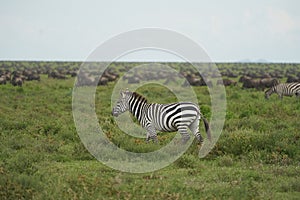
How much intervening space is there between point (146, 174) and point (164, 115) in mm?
2485

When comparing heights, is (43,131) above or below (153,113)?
below

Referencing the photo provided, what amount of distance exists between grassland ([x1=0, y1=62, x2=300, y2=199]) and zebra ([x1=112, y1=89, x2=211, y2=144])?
39 cm

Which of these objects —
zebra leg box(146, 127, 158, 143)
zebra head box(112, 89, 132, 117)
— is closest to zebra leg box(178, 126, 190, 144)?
zebra leg box(146, 127, 158, 143)

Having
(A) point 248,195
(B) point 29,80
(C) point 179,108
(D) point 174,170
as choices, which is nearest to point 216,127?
(C) point 179,108

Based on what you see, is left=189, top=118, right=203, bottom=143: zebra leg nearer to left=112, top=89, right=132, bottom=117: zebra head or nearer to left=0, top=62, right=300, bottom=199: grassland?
left=0, top=62, right=300, bottom=199: grassland

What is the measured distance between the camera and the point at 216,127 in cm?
1291

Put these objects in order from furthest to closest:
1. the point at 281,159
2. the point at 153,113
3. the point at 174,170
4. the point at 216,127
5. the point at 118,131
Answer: the point at 216,127 → the point at 118,131 → the point at 153,113 → the point at 281,159 → the point at 174,170

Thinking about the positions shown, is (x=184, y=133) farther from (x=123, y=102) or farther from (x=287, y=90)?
(x=287, y=90)

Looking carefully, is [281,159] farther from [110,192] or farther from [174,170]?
[110,192]

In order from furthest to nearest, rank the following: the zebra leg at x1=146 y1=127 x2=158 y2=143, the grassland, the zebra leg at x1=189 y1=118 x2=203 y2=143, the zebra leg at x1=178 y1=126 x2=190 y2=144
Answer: the zebra leg at x1=146 y1=127 x2=158 y2=143
the zebra leg at x1=189 y1=118 x2=203 y2=143
the zebra leg at x1=178 y1=126 x2=190 y2=144
the grassland

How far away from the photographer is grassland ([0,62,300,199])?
6.87 meters

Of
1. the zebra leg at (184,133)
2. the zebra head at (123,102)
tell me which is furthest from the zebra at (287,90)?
the zebra leg at (184,133)

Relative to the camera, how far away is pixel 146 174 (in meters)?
8.09

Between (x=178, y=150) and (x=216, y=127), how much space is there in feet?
11.4
